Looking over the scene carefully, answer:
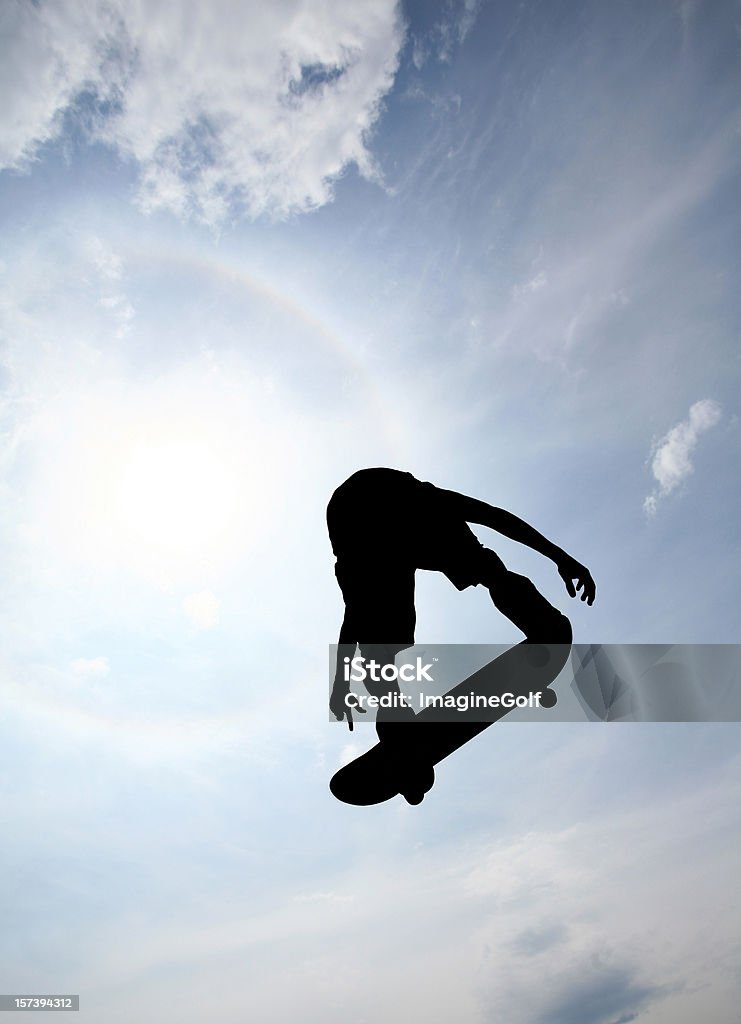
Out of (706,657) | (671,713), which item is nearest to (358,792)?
(671,713)

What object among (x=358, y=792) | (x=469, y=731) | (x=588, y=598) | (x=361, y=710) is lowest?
(x=358, y=792)

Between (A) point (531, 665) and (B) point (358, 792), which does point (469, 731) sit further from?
(B) point (358, 792)

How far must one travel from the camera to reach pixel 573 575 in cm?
407

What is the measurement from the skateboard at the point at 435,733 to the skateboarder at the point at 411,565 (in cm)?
13

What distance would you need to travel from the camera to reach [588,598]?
407cm

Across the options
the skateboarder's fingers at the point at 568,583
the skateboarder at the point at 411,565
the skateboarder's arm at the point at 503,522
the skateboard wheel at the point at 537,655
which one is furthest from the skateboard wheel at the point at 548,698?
the skateboarder's arm at the point at 503,522

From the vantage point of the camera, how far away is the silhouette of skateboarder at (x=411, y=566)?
154 inches

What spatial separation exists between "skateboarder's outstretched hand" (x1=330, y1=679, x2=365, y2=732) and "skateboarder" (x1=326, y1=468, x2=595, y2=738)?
13 millimetres

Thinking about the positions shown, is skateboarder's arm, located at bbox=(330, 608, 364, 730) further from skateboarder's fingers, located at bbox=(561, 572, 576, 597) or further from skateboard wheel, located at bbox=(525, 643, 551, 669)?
skateboarder's fingers, located at bbox=(561, 572, 576, 597)

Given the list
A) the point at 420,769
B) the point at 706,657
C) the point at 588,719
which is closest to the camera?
the point at 420,769

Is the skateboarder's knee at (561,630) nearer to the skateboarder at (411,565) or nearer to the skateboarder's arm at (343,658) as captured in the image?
the skateboarder at (411,565)

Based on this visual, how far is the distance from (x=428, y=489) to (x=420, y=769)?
211 cm

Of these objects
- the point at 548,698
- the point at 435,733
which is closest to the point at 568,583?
the point at 548,698

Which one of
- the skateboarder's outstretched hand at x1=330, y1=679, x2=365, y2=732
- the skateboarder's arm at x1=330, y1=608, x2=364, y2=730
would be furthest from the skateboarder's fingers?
the skateboarder's outstretched hand at x1=330, y1=679, x2=365, y2=732
